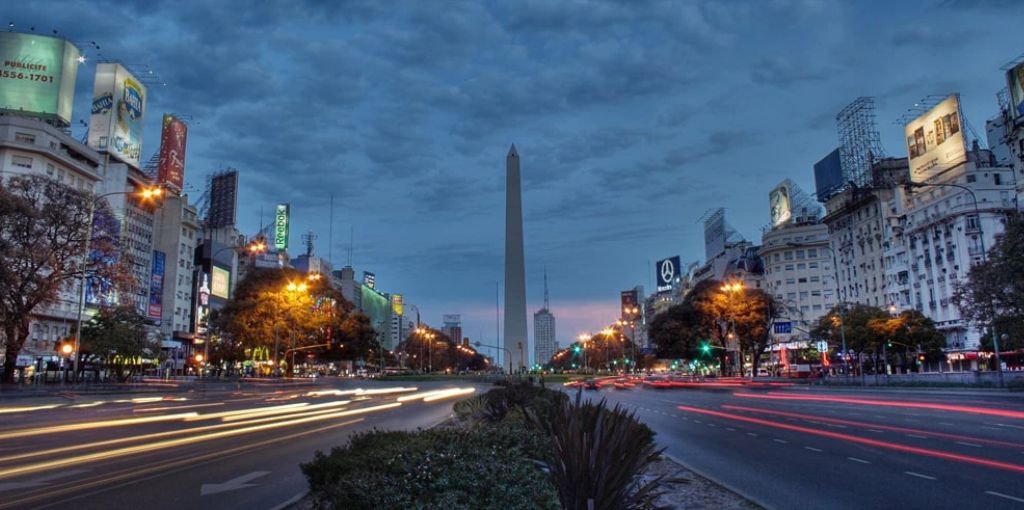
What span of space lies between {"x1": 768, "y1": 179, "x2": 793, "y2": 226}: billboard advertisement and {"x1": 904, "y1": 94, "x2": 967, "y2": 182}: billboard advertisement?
4773 centimetres

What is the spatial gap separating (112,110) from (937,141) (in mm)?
112423

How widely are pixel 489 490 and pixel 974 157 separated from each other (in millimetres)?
110110

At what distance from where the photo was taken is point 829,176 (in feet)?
415

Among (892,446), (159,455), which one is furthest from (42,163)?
(892,446)

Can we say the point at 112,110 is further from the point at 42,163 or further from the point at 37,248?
the point at 37,248

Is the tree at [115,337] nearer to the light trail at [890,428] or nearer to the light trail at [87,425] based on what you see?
the light trail at [87,425]

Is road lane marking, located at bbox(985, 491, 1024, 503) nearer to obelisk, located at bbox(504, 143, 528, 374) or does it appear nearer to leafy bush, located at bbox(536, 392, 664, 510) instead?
leafy bush, located at bbox(536, 392, 664, 510)

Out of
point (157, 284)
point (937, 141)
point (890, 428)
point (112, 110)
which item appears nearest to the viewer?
point (890, 428)

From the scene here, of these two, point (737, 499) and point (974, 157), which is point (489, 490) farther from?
point (974, 157)

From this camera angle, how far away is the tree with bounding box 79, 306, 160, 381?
5884 centimetres

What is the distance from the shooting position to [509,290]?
5875cm

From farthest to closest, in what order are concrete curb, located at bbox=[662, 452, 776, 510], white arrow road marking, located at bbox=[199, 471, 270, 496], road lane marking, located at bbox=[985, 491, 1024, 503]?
1. white arrow road marking, located at bbox=[199, 471, 270, 496]
2. road lane marking, located at bbox=[985, 491, 1024, 503]
3. concrete curb, located at bbox=[662, 452, 776, 510]

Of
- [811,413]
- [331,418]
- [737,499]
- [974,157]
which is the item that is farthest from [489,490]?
[974,157]

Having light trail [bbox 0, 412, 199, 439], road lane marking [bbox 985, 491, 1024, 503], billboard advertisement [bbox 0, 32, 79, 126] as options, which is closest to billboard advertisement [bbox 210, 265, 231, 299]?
billboard advertisement [bbox 0, 32, 79, 126]
